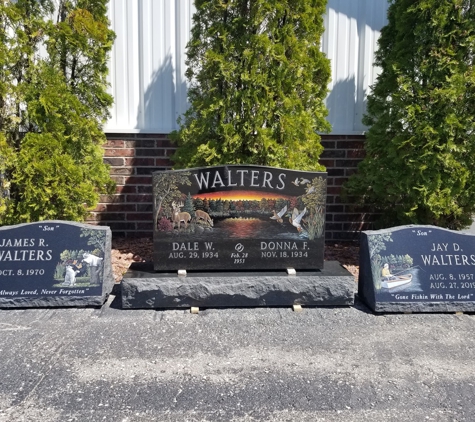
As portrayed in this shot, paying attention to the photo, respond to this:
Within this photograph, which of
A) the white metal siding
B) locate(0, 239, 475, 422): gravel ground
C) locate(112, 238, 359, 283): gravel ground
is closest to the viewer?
locate(0, 239, 475, 422): gravel ground

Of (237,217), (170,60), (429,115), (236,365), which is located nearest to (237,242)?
(237,217)

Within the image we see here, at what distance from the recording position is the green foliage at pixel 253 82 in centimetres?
442

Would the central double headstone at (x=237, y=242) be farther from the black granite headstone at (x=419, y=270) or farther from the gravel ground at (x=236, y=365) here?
the black granite headstone at (x=419, y=270)

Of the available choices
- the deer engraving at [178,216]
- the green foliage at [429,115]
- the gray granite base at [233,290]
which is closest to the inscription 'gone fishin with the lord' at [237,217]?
the deer engraving at [178,216]

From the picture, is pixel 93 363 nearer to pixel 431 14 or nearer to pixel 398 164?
pixel 398 164

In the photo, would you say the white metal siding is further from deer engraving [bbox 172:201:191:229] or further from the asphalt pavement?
the asphalt pavement

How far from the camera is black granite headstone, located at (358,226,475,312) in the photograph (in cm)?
380

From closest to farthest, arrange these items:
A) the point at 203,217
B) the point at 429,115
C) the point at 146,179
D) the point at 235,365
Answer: the point at 235,365 → the point at 203,217 → the point at 429,115 → the point at 146,179

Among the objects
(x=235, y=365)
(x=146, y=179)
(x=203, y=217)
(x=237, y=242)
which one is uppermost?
(x=146, y=179)

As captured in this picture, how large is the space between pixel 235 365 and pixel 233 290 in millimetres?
994

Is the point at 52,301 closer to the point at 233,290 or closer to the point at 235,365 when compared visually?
the point at 233,290

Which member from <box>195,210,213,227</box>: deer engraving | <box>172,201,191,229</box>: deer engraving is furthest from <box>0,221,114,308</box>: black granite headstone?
<box>195,210,213,227</box>: deer engraving

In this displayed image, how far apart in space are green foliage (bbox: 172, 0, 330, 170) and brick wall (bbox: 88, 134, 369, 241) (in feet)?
3.12

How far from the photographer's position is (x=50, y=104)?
4312 millimetres
